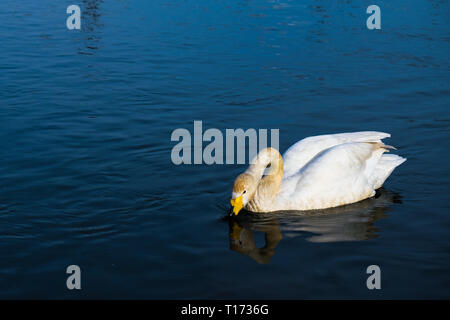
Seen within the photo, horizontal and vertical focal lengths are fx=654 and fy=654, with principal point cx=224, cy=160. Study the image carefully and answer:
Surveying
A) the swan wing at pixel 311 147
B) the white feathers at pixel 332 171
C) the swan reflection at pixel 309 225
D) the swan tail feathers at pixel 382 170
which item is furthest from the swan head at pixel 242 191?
the swan tail feathers at pixel 382 170

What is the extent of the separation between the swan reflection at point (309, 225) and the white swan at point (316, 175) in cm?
17

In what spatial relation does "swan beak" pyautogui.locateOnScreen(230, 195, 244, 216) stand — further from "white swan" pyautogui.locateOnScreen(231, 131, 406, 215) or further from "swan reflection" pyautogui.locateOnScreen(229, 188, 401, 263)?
"swan reflection" pyautogui.locateOnScreen(229, 188, 401, 263)

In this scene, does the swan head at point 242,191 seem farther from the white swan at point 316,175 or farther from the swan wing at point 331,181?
the swan wing at point 331,181

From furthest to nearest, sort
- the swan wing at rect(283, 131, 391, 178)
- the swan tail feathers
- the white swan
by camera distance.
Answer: the swan tail feathers < the swan wing at rect(283, 131, 391, 178) < the white swan

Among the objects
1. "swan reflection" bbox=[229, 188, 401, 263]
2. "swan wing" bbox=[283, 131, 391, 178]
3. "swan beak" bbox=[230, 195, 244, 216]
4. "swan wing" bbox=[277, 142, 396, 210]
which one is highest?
"swan wing" bbox=[283, 131, 391, 178]

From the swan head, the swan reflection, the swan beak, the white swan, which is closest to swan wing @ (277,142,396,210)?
the white swan

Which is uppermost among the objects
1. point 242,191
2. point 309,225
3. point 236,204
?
point 242,191

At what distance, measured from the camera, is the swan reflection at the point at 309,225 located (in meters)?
9.23

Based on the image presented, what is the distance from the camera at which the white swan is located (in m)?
10.1

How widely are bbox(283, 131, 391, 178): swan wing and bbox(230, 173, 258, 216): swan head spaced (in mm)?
1060

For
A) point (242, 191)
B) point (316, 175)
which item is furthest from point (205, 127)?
point (242, 191)

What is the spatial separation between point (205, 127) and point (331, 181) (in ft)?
15.1

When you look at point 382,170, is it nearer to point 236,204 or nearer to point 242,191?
point 242,191

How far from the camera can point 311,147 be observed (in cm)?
1091
